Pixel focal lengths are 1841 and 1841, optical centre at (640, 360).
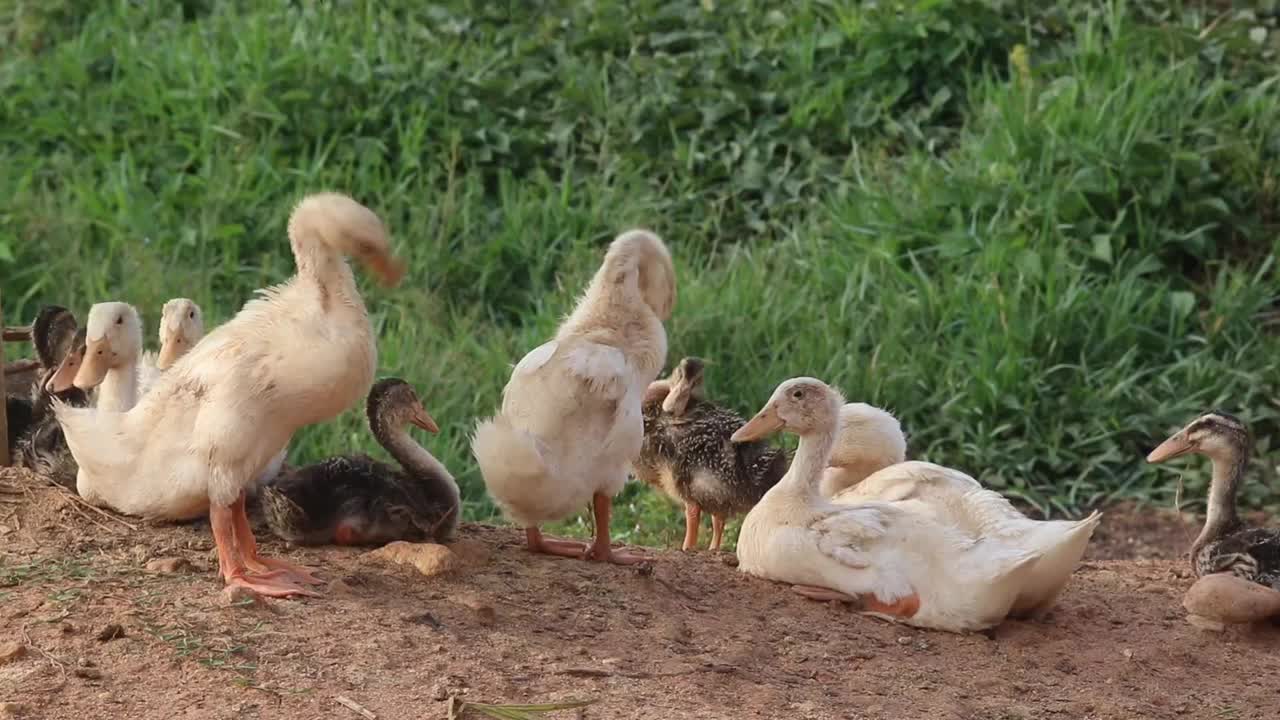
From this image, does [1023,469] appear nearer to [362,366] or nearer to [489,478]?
[489,478]

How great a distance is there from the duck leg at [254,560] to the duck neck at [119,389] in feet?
3.98

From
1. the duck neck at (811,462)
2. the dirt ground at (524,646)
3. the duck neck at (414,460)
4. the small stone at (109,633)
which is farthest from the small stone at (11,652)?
the duck neck at (811,462)

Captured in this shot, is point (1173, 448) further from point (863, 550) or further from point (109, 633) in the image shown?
point (109, 633)

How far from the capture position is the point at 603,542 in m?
6.63

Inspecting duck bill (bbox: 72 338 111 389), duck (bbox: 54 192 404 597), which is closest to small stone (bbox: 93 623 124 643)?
duck (bbox: 54 192 404 597)

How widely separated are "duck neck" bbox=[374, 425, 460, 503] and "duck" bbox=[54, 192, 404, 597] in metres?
0.78

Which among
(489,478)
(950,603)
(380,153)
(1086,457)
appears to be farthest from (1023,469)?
(380,153)

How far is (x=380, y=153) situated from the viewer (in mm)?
11453

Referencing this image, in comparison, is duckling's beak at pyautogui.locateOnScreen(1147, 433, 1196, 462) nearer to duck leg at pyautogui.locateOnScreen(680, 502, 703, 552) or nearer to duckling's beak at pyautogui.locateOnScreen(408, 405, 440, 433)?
duck leg at pyautogui.locateOnScreen(680, 502, 703, 552)

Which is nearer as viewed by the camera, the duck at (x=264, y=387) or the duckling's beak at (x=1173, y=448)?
the duck at (x=264, y=387)

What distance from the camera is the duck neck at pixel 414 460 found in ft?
21.7

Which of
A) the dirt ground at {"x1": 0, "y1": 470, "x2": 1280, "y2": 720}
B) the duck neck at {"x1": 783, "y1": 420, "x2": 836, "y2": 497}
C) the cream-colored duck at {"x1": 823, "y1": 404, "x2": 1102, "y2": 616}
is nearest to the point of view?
the dirt ground at {"x1": 0, "y1": 470, "x2": 1280, "y2": 720}

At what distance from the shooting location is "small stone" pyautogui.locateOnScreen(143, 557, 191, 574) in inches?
231

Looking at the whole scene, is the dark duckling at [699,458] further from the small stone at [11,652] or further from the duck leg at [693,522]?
the small stone at [11,652]
